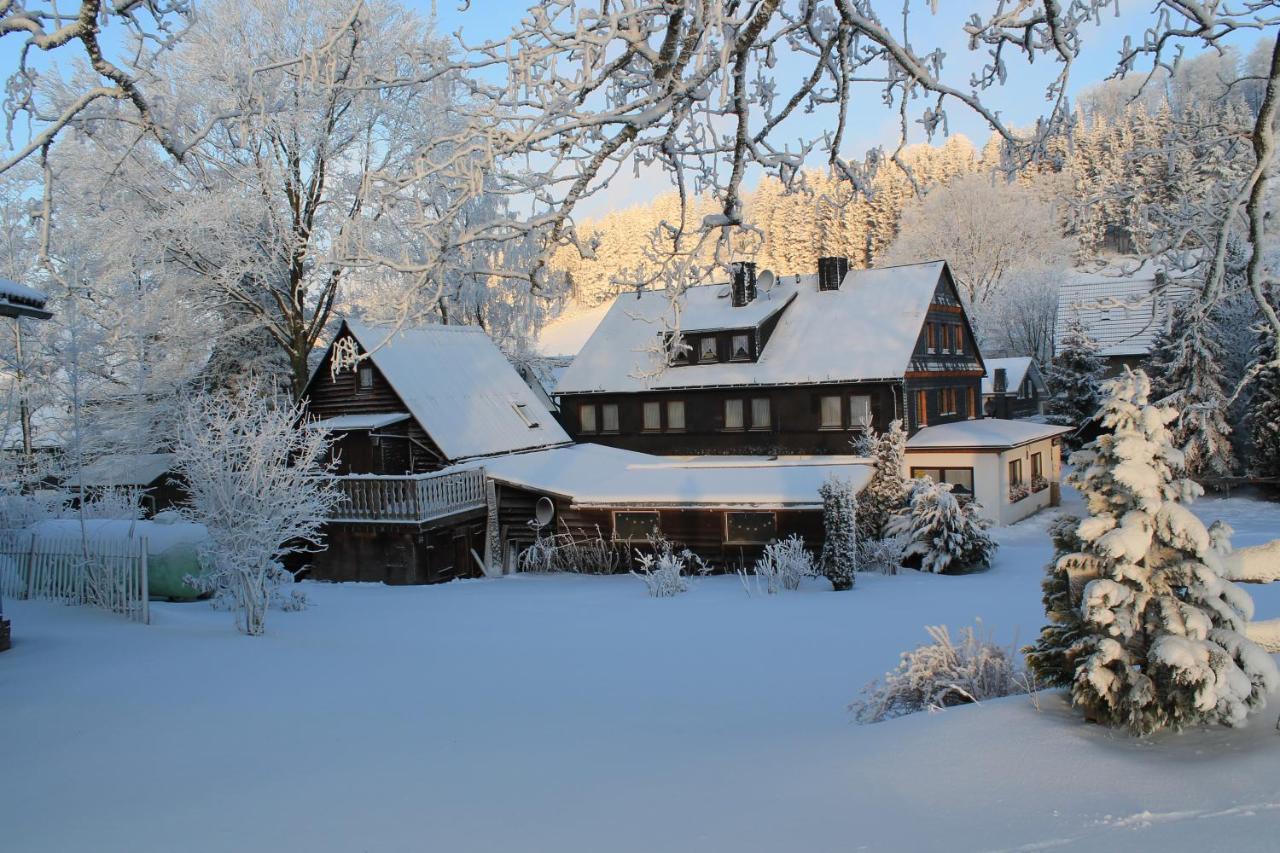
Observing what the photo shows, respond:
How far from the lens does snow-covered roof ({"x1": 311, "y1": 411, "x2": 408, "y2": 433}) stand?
24625 mm

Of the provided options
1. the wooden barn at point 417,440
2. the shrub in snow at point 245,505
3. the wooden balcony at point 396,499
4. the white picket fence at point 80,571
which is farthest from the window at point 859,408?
the white picket fence at point 80,571

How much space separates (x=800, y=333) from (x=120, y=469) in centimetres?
2292

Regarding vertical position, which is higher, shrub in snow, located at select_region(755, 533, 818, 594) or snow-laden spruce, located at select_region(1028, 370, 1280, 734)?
snow-laden spruce, located at select_region(1028, 370, 1280, 734)

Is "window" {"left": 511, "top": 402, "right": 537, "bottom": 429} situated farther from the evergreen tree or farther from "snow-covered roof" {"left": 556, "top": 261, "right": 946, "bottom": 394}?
the evergreen tree

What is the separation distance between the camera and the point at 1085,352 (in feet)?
129

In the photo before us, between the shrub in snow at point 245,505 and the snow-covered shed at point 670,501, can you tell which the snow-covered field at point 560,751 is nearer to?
the shrub in snow at point 245,505

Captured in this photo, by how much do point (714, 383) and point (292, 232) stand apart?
14.8 metres

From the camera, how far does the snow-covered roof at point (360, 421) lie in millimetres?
24625

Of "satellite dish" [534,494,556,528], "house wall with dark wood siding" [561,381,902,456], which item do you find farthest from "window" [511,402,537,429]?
"house wall with dark wood siding" [561,381,902,456]

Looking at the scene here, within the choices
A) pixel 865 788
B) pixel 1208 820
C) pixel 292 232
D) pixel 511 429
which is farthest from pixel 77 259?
pixel 1208 820

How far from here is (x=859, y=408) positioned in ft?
95.4

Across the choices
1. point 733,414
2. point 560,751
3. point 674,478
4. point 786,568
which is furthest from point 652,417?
point 560,751

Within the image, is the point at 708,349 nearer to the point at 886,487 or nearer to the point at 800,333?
the point at 800,333

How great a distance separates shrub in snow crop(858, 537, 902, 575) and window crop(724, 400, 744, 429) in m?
10.2
